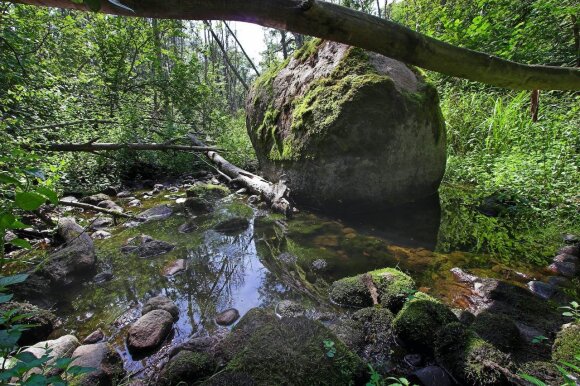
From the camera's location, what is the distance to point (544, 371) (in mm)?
2049

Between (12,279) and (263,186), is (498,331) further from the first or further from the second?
(263,186)

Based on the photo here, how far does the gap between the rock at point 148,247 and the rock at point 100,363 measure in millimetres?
1936

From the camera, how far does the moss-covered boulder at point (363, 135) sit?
16.9 ft

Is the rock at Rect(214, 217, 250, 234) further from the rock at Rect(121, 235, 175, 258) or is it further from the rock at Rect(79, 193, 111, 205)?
the rock at Rect(79, 193, 111, 205)

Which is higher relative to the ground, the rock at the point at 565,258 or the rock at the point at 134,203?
the rock at the point at 565,258

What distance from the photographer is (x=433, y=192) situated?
6.10 meters

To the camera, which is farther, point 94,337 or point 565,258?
point 565,258

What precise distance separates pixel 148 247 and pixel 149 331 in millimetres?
2030

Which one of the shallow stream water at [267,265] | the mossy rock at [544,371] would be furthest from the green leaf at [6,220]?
the mossy rock at [544,371]

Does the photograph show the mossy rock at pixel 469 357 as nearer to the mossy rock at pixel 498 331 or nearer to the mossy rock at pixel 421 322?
the mossy rock at pixel 421 322

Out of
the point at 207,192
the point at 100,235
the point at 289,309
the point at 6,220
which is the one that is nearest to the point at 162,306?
the point at 289,309

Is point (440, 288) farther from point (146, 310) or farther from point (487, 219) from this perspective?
point (146, 310)

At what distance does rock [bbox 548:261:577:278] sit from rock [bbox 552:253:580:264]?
0.07 m

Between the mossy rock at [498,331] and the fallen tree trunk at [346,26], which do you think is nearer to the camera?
the fallen tree trunk at [346,26]
